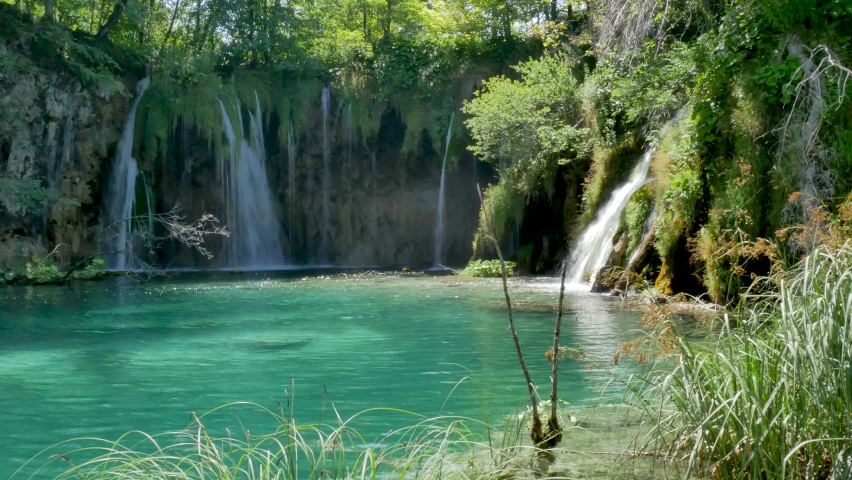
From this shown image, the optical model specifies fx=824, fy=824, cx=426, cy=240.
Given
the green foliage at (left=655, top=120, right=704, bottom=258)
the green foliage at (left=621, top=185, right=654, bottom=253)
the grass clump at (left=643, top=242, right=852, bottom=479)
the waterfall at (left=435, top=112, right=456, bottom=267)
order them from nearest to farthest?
the grass clump at (left=643, top=242, right=852, bottom=479), the green foliage at (left=655, top=120, right=704, bottom=258), the green foliage at (left=621, top=185, right=654, bottom=253), the waterfall at (left=435, top=112, right=456, bottom=267)

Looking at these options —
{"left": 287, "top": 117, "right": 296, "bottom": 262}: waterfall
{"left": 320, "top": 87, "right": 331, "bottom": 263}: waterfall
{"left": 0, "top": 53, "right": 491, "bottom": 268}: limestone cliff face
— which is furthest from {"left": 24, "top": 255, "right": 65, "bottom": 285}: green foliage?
{"left": 320, "top": 87, "right": 331, "bottom": 263}: waterfall

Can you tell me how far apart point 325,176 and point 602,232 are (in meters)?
14.2

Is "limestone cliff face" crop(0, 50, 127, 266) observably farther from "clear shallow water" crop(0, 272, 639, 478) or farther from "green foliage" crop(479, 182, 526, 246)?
"green foliage" crop(479, 182, 526, 246)

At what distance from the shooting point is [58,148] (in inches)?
923

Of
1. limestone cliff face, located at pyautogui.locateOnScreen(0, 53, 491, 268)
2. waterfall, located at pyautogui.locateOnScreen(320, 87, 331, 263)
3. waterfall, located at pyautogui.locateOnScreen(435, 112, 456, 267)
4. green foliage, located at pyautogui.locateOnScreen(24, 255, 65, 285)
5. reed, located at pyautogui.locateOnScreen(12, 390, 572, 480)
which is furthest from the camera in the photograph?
waterfall, located at pyautogui.locateOnScreen(320, 87, 331, 263)

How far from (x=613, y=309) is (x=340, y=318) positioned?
407cm

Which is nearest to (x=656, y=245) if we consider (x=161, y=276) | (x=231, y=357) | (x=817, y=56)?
(x=817, y=56)

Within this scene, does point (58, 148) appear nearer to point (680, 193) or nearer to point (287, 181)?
point (287, 181)

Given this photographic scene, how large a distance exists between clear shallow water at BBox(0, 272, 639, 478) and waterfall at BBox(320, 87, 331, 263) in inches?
470

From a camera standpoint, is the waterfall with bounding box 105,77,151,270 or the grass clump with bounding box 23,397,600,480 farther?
the waterfall with bounding box 105,77,151,270

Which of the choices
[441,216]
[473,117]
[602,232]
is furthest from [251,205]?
[602,232]

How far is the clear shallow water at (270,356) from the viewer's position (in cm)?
620

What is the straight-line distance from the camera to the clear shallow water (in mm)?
6199

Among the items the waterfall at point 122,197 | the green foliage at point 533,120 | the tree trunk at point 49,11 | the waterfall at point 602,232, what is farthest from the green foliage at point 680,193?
the tree trunk at point 49,11
